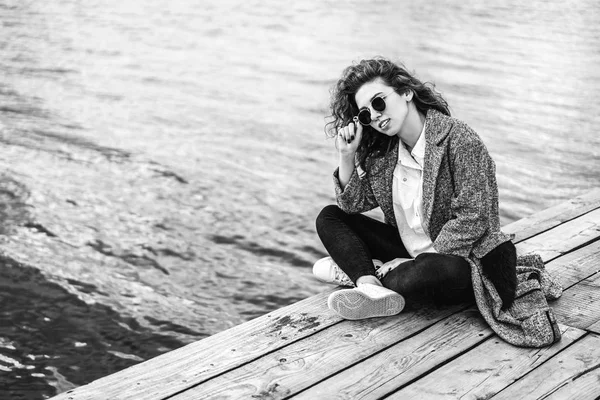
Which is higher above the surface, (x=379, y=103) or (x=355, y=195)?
(x=379, y=103)

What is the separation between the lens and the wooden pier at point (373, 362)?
245 cm

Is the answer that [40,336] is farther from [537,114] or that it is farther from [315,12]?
[315,12]

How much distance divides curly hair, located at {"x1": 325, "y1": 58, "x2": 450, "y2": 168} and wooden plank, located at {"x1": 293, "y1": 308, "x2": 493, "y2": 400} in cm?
77

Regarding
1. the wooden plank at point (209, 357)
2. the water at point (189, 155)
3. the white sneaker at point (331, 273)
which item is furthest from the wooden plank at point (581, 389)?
the water at point (189, 155)

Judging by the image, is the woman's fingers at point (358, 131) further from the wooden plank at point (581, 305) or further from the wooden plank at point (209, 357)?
the wooden plank at point (581, 305)

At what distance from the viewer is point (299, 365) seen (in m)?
2.62

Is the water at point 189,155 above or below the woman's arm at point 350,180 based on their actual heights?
below

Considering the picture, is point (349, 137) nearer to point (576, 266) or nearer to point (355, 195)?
point (355, 195)

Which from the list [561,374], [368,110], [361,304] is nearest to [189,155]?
[368,110]

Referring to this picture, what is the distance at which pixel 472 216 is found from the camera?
284 cm

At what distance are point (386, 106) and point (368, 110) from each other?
72 mm

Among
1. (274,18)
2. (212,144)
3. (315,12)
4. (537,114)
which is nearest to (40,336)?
(212,144)

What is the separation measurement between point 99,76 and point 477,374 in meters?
9.20

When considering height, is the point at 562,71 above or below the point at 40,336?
above
